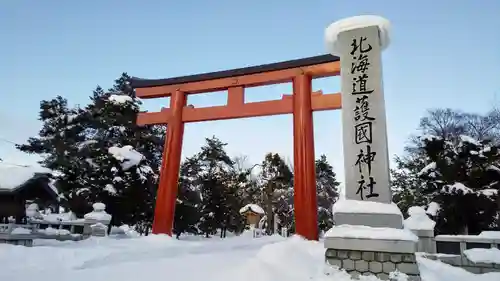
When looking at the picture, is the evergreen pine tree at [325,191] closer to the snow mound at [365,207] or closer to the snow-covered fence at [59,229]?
the snow-covered fence at [59,229]

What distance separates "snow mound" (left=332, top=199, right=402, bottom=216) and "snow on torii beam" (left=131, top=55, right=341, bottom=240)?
3939 millimetres

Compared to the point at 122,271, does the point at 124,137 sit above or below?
above

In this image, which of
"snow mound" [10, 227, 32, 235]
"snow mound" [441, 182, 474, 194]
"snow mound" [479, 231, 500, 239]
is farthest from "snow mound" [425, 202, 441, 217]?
"snow mound" [10, 227, 32, 235]

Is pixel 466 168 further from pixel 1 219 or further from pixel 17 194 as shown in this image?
pixel 1 219

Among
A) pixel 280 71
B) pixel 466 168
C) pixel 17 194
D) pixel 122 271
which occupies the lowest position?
pixel 122 271

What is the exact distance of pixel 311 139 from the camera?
1031 centimetres

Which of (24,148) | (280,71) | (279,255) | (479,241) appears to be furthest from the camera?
(24,148)

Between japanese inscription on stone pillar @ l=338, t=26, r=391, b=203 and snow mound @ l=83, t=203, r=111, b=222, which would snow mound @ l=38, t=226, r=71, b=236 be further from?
japanese inscription on stone pillar @ l=338, t=26, r=391, b=203

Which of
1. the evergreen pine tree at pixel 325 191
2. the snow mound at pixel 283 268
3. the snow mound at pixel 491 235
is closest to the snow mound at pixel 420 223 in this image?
the snow mound at pixel 491 235

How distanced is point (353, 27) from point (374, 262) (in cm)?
448

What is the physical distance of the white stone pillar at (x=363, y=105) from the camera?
5.99 metres

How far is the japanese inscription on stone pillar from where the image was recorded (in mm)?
5980

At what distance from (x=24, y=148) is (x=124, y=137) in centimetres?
815

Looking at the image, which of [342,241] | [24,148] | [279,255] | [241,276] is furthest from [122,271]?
[24,148]
